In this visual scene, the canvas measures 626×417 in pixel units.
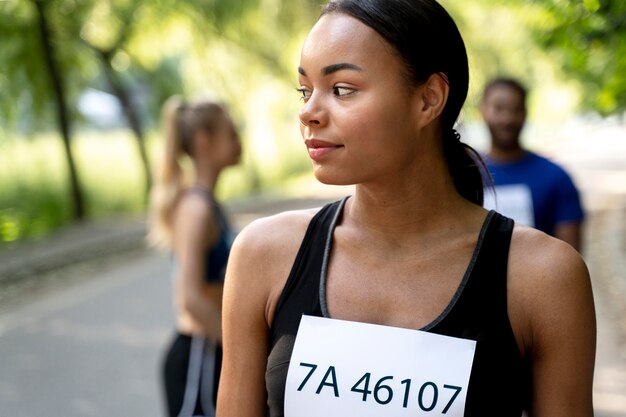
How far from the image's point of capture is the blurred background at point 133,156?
599 centimetres

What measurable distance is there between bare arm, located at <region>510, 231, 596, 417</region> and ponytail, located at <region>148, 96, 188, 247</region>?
7.46 feet

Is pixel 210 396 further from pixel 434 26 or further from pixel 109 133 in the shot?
pixel 109 133

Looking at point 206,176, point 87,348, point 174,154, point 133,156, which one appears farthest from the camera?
point 133,156

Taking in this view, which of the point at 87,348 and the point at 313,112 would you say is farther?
the point at 87,348

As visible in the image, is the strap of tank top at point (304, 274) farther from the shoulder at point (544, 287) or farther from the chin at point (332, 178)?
the shoulder at point (544, 287)

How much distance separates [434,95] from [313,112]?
25cm

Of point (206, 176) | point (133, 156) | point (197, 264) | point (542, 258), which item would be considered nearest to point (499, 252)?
point (542, 258)

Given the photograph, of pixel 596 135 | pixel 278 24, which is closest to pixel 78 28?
pixel 278 24

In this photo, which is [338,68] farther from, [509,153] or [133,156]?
[133,156]

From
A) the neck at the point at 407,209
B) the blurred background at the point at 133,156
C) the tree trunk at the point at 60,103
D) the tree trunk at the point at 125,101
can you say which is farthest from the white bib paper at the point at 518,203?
the tree trunk at the point at 125,101

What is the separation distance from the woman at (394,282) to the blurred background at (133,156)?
1.25 feet

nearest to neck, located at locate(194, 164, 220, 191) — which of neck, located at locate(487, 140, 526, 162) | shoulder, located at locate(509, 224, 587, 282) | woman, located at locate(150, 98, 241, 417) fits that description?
woman, located at locate(150, 98, 241, 417)

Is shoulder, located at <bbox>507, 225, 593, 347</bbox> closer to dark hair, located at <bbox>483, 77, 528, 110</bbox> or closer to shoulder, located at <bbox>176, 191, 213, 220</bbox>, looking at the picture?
shoulder, located at <bbox>176, 191, 213, 220</bbox>

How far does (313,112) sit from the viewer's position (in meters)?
1.66
